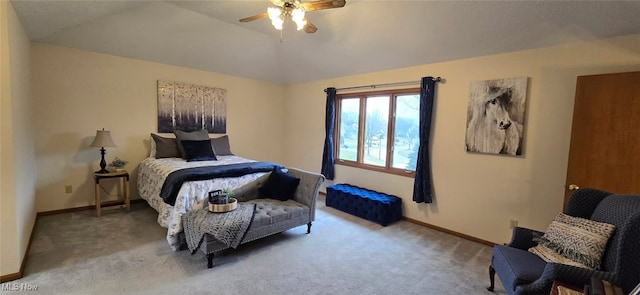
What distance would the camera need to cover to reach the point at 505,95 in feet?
9.89

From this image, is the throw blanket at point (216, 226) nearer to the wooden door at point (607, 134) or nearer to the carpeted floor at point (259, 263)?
the carpeted floor at point (259, 263)

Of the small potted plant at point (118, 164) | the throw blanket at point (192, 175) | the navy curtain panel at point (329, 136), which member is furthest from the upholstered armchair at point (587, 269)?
the small potted plant at point (118, 164)

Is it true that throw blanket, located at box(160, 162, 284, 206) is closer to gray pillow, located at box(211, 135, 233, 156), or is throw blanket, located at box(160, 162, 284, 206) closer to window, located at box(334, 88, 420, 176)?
gray pillow, located at box(211, 135, 233, 156)

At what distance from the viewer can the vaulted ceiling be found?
2465 mm

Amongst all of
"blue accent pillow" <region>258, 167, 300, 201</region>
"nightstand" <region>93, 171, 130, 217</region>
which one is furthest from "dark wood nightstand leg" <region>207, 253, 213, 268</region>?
"nightstand" <region>93, 171, 130, 217</region>


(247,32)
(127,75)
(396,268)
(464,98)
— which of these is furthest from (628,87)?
(127,75)

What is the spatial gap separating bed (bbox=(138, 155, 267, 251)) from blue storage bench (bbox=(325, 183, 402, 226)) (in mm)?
1321

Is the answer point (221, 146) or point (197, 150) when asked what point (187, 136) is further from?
point (221, 146)

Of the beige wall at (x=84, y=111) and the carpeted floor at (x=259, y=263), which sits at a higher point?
the beige wall at (x=84, y=111)

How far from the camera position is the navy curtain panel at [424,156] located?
361cm

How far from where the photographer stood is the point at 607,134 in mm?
2311

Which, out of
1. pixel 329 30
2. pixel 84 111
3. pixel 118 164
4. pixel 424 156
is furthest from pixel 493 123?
pixel 84 111

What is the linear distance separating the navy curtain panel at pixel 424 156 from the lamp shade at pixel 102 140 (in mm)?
4127

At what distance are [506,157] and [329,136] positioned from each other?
8.74 ft
